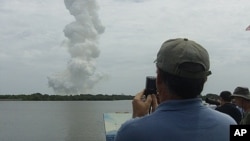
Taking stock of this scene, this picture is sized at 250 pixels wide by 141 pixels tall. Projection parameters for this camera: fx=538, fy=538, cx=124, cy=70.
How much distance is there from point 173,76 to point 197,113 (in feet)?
0.77

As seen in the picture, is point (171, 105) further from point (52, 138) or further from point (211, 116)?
point (52, 138)

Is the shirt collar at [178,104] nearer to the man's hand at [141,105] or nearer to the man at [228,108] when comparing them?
the man's hand at [141,105]

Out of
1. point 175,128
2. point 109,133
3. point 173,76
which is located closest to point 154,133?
point 175,128

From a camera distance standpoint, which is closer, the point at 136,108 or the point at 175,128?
the point at 175,128

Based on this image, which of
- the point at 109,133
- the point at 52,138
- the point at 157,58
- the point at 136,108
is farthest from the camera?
the point at 52,138

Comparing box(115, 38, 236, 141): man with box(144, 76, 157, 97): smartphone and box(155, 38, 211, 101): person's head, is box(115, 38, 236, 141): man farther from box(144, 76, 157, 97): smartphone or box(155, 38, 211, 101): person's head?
box(144, 76, 157, 97): smartphone

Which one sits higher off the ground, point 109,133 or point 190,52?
point 190,52

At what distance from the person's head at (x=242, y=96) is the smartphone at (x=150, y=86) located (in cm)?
377

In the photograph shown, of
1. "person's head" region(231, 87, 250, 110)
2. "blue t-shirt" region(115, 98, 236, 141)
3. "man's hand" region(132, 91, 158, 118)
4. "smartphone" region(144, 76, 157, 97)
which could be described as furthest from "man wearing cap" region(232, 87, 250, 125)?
"blue t-shirt" region(115, 98, 236, 141)

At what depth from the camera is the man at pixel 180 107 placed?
8.75 feet

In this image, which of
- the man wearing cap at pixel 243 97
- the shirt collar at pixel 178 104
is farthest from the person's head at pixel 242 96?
the shirt collar at pixel 178 104

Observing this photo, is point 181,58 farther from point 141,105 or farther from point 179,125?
point 141,105

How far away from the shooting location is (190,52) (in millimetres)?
2750

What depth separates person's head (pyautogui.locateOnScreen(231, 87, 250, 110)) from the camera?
6.90 m
